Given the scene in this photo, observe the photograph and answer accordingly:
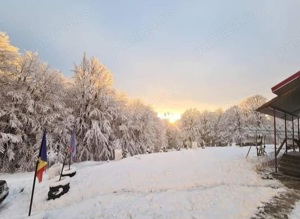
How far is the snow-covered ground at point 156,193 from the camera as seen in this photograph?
238 inches

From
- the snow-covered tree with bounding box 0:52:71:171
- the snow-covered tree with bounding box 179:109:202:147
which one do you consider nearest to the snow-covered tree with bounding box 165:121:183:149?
the snow-covered tree with bounding box 179:109:202:147

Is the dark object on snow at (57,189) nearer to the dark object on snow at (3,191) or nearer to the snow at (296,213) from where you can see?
the dark object on snow at (3,191)

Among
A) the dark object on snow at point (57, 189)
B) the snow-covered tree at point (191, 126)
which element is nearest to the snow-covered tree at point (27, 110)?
the dark object on snow at point (57, 189)

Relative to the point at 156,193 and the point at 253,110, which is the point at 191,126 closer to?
the point at 253,110

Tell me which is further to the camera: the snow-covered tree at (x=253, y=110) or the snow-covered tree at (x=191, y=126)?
the snow-covered tree at (x=191, y=126)

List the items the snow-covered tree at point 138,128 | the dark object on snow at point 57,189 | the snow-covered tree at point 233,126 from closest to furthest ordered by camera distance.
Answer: the dark object on snow at point 57,189
the snow-covered tree at point 138,128
the snow-covered tree at point 233,126

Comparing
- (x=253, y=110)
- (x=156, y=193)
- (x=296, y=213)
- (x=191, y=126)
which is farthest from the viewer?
(x=191, y=126)

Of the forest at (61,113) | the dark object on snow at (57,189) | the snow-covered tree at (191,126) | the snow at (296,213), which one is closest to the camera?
the snow at (296,213)

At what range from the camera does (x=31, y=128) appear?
17.2 m

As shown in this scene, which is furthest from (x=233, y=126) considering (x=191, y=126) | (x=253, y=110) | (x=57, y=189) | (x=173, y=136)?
(x=57, y=189)

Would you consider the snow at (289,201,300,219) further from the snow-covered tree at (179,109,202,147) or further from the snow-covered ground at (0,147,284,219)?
the snow-covered tree at (179,109,202,147)

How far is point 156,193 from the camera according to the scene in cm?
771

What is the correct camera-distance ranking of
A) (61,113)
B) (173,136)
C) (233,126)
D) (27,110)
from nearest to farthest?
(27,110), (61,113), (233,126), (173,136)

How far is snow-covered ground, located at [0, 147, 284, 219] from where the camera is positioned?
6.05m
